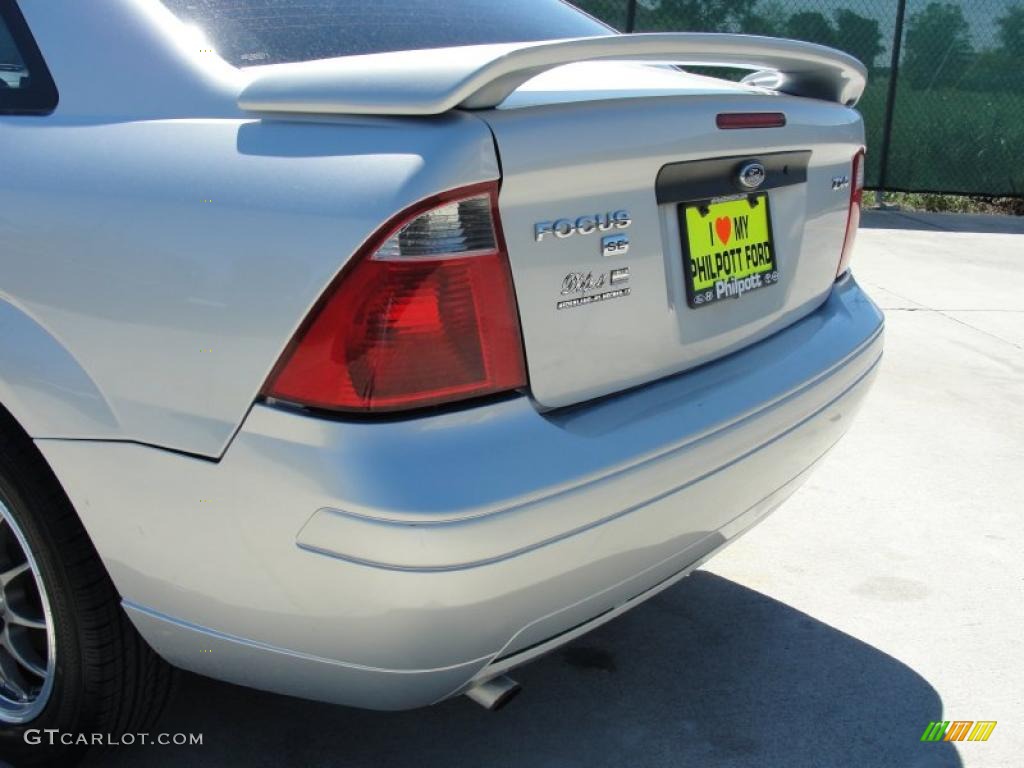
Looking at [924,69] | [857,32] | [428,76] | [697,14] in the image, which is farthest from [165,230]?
[924,69]

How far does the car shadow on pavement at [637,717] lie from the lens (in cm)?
233

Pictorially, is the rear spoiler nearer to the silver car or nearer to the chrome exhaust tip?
the silver car

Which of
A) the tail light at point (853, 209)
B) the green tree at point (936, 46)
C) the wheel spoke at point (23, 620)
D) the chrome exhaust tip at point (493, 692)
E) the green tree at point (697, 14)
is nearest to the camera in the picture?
the chrome exhaust tip at point (493, 692)

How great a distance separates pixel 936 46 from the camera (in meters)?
10.2

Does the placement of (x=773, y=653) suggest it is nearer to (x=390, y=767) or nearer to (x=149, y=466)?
(x=390, y=767)

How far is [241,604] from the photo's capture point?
70.2 inches

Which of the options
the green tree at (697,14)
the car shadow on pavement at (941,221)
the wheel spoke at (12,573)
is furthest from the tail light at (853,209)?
the green tree at (697,14)

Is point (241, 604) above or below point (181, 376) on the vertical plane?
below

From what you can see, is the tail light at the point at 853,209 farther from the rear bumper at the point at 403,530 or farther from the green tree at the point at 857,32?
the green tree at the point at 857,32

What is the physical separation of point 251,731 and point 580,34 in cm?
188

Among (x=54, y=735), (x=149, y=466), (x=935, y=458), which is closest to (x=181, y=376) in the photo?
(x=149, y=466)

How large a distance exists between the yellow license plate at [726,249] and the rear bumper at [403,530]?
0.69 ft

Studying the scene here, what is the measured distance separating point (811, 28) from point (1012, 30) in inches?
74.1

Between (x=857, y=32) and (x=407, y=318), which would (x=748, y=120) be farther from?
(x=857, y=32)
